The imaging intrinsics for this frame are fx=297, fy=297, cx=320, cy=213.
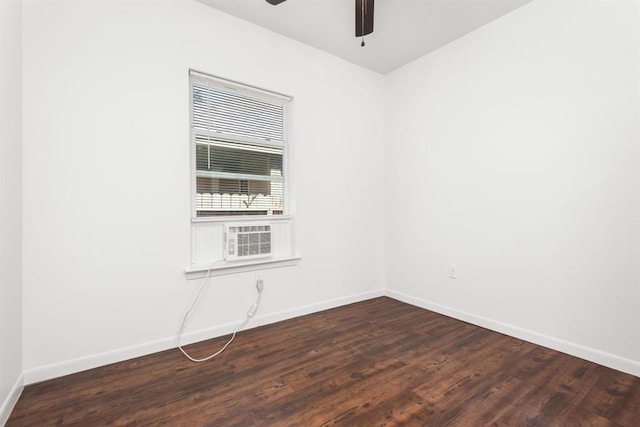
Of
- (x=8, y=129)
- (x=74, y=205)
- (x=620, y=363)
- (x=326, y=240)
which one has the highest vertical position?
(x=8, y=129)

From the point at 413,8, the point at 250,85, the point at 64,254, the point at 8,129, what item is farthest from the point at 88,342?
the point at 413,8

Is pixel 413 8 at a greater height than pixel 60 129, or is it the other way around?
pixel 413 8

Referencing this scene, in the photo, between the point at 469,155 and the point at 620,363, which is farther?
the point at 469,155

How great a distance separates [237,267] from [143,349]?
0.87 meters

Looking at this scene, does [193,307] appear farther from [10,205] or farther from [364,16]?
[364,16]

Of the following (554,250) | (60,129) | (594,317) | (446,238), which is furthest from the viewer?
(446,238)

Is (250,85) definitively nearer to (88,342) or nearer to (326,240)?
(326,240)

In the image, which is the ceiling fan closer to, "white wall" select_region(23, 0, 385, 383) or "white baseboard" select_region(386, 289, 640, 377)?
"white wall" select_region(23, 0, 385, 383)

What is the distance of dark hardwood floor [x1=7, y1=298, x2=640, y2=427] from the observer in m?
1.52

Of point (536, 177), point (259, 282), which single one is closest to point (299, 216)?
point (259, 282)

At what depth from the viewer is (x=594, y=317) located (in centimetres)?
207

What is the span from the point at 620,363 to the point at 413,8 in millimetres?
2954

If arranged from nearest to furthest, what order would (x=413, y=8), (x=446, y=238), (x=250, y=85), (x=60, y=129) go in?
(x=60, y=129)
(x=413, y=8)
(x=250, y=85)
(x=446, y=238)

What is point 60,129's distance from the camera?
188cm
